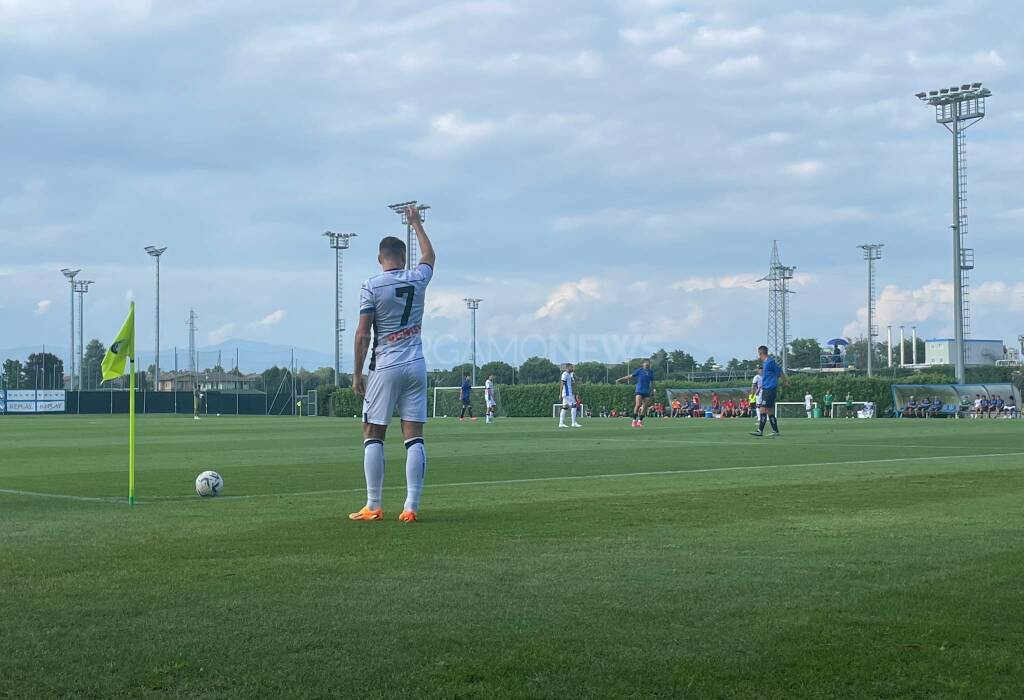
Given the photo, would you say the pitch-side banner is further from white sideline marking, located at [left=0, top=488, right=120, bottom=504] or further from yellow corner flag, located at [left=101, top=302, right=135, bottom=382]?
yellow corner flag, located at [left=101, top=302, right=135, bottom=382]

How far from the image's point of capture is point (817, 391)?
57906mm

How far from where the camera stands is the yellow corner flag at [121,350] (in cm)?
962

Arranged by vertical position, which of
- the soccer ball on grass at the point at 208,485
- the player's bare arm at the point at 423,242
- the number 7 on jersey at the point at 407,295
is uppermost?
the player's bare arm at the point at 423,242

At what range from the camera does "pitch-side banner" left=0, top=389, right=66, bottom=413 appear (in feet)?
234

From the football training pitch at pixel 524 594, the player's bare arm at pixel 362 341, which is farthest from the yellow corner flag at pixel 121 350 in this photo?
the player's bare arm at pixel 362 341

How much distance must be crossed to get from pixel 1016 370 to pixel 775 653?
93.8 m

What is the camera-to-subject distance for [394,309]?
8406 mm

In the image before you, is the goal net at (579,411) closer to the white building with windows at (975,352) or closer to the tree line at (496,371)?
the tree line at (496,371)

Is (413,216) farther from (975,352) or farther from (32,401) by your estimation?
(975,352)

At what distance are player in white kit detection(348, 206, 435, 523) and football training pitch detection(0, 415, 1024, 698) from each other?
17.1 inches

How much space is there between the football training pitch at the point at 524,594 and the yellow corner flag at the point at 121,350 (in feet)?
3.92

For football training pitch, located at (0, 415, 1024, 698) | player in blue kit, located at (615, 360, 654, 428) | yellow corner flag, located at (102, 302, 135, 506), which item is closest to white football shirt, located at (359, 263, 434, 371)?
football training pitch, located at (0, 415, 1024, 698)

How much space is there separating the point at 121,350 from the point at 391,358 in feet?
9.27

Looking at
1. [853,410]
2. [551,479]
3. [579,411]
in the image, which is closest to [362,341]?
[551,479]
